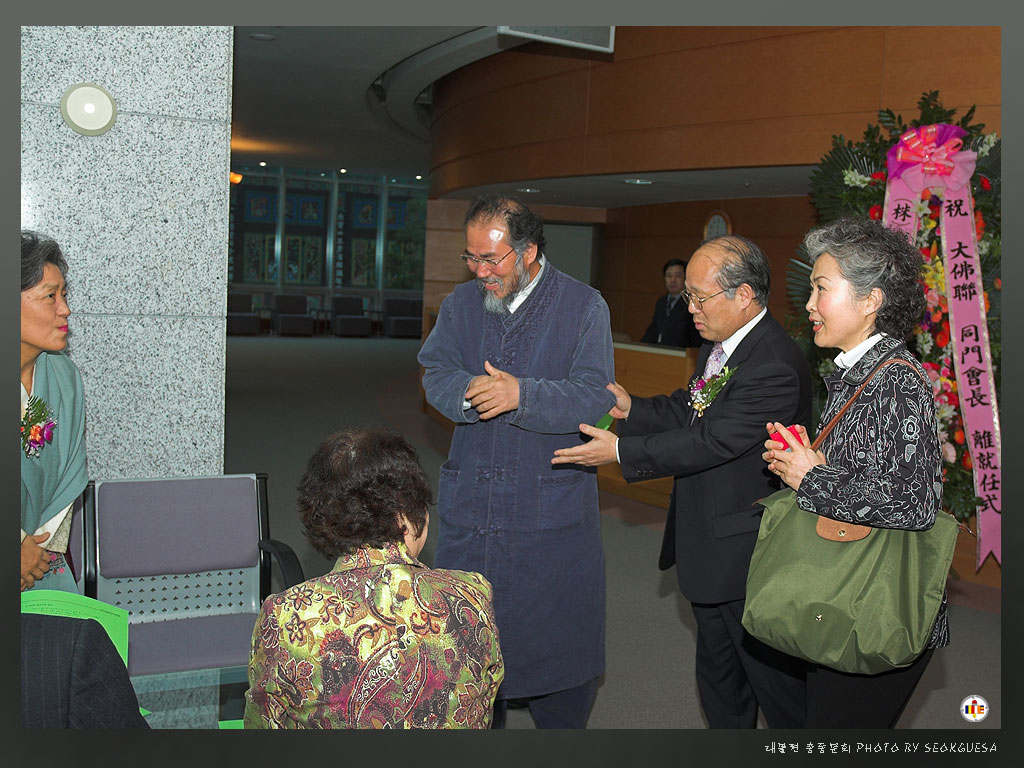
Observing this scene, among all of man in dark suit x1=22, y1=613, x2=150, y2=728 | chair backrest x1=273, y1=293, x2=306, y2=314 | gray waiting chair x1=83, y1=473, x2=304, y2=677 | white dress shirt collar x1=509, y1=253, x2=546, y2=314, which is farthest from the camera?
chair backrest x1=273, y1=293, x2=306, y2=314

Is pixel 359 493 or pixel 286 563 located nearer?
pixel 359 493

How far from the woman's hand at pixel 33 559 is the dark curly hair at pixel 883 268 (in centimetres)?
232

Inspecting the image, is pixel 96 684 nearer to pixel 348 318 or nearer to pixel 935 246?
pixel 935 246

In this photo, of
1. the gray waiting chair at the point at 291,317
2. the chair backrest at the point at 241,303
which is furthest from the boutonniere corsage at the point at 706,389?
the chair backrest at the point at 241,303

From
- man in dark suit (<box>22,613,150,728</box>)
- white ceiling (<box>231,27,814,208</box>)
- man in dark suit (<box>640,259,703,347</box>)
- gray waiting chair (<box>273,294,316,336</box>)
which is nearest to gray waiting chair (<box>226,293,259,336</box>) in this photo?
gray waiting chair (<box>273,294,316,336</box>)

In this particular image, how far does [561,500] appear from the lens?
285cm

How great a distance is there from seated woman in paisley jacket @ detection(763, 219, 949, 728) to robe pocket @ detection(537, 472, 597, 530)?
0.74 meters

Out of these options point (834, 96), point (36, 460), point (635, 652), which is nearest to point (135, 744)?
point (36, 460)

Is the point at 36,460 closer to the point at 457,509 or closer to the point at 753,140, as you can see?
the point at 457,509

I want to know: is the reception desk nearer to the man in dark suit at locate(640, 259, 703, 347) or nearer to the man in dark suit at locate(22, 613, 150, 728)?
the man in dark suit at locate(640, 259, 703, 347)

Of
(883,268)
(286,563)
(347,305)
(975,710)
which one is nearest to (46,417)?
(286,563)

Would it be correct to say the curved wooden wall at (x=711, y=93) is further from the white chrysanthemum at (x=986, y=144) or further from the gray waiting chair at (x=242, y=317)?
the gray waiting chair at (x=242, y=317)

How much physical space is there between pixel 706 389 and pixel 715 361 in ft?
0.30

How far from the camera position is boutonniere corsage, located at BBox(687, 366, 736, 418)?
8.87ft
